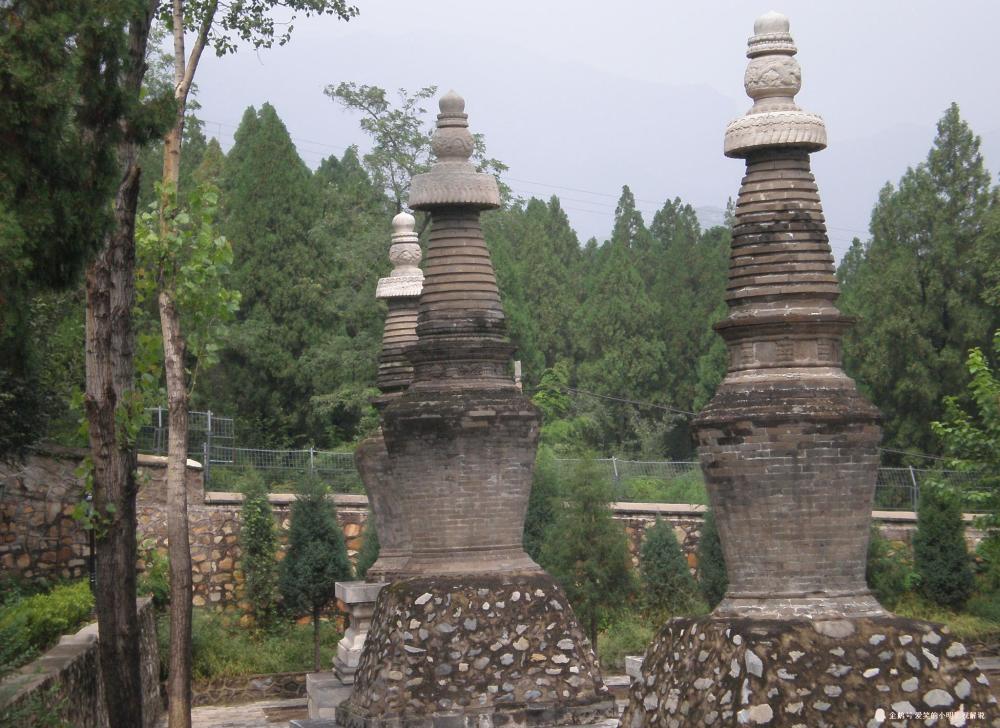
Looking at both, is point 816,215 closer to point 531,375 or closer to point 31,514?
point 31,514

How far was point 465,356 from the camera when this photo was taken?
45.9 feet

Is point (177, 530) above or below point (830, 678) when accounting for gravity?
above

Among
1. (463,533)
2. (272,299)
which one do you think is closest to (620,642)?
(463,533)

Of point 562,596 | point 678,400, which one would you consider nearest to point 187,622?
point 562,596

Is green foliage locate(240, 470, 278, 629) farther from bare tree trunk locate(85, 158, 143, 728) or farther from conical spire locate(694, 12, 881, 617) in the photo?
conical spire locate(694, 12, 881, 617)

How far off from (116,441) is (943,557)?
1687cm

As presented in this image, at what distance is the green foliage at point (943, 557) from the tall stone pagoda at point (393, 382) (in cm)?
1077

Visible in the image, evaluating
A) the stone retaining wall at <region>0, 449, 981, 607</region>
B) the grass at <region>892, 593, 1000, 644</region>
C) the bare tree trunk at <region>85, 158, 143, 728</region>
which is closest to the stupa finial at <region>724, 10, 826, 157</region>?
the bare tree trunk at <region>85, 158, 143, 728</region>

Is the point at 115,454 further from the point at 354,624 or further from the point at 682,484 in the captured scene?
the point at 682,484

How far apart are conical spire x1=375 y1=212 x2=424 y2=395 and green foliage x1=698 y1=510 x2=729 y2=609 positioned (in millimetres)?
6758

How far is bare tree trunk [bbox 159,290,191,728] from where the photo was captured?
46.1 ft

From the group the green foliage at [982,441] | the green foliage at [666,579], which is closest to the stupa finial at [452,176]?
the green foliage at [982,441]

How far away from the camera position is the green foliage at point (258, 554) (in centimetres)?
2489

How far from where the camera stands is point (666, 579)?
24.4 meters
